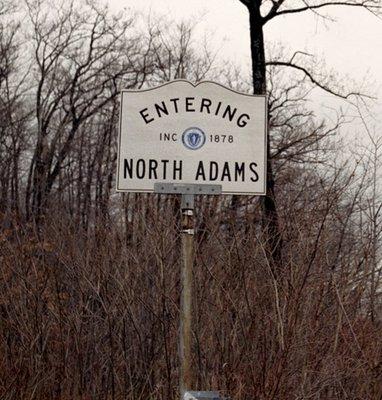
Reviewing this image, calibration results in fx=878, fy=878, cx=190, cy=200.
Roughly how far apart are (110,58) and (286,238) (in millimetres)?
26809

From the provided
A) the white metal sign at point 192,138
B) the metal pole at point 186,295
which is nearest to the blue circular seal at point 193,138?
the white metal sign at point 192,138

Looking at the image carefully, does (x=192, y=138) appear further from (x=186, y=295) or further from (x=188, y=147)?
(x=186, y=295)

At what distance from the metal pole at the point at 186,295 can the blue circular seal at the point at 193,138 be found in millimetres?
256

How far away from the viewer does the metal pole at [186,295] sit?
442cm

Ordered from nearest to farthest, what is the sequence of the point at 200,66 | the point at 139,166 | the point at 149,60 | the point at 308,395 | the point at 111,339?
the point at 139,166 < the point at 308,395 < the point at 111,339 < the point at 200,66 < the point at 149,60

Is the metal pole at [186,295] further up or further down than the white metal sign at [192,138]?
further down

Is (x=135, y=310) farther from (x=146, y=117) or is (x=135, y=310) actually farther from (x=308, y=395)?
(x=146, y=117)

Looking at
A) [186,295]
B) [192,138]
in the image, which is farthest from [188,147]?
[186,295]

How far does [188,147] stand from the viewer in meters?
4.48

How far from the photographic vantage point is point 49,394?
5863 millimetres

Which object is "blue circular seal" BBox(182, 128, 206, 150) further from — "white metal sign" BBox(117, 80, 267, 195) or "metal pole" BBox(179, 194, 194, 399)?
"metal pole" BBox(179, 194, 194, 399)

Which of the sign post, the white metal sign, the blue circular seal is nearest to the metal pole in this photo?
the sign post

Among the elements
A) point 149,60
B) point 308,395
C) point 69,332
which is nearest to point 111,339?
point 69,332

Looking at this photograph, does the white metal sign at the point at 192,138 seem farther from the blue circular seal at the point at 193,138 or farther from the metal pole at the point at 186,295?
the metal pole at the point at 186,295
